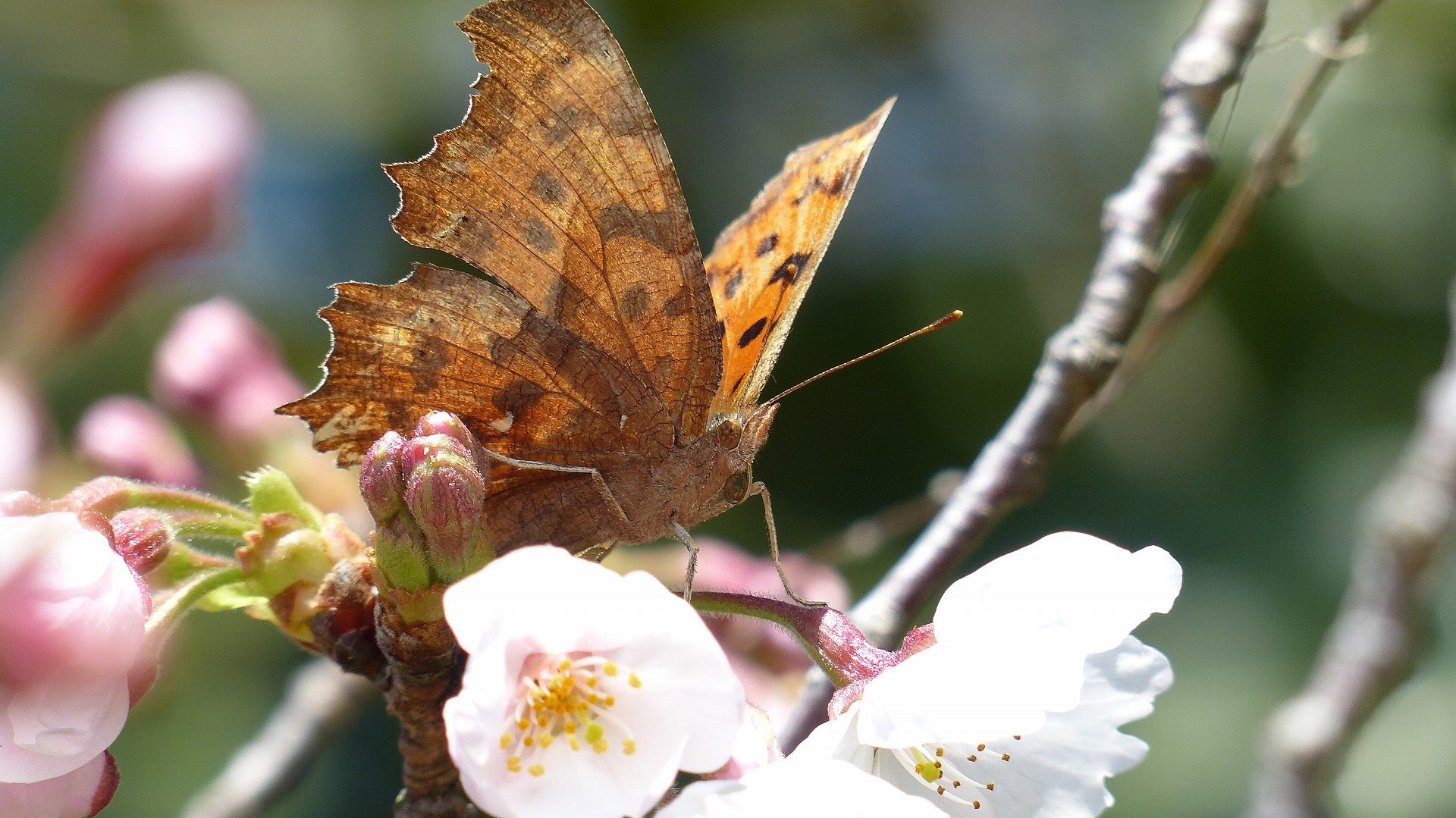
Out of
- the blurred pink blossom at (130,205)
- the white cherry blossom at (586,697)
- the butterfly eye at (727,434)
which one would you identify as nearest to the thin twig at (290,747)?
the butterfly eye at (727,434)

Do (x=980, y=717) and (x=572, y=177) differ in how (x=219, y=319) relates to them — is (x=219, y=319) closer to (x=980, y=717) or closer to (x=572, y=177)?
(x=572, y=177)

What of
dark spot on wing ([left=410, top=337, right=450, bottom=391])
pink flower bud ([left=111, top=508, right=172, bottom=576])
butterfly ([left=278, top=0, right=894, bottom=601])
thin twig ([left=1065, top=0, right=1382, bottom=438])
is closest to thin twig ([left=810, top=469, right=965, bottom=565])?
thin twig ([left=1065, top=0, right=1382, bottom=438])

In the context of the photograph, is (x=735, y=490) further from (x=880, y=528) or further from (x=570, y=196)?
(x=880, y=528)

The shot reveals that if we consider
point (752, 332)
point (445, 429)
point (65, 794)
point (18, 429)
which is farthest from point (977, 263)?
point (18, 429)

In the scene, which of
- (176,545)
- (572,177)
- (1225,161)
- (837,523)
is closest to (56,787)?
(176,545)

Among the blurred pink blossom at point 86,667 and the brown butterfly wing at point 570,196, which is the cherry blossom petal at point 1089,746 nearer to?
the brown butterfly wing at point 570,196

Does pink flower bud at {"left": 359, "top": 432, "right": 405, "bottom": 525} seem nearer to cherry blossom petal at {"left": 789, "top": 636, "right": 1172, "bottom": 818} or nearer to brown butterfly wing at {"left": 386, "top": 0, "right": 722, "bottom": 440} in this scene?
brown butterfly wing at {"left": 386, "top": 0, "right": 722, "bottom": 440}
